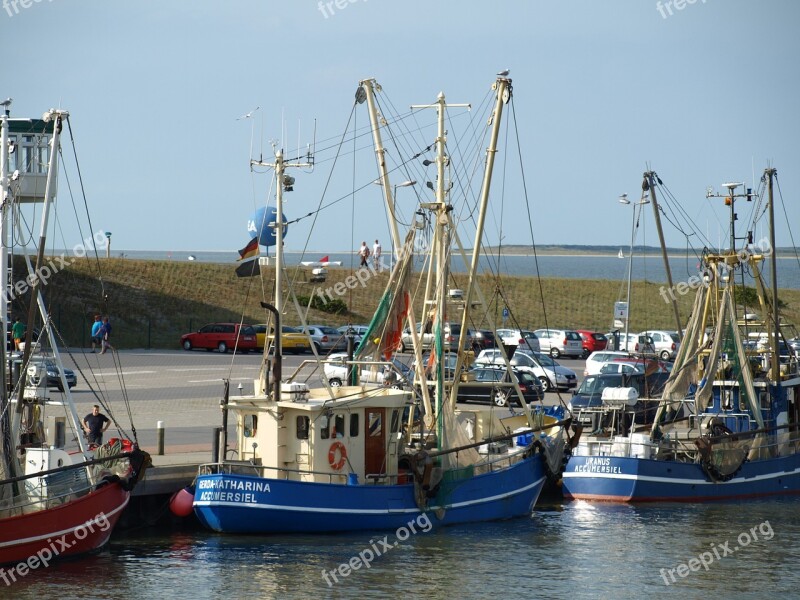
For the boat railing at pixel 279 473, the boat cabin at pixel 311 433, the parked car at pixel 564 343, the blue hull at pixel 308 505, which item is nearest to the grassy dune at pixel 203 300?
the parked car at pixel 564 343

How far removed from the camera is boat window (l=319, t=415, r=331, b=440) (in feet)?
81.2

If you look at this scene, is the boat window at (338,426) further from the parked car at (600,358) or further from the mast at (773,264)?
the parked car at (600,358)

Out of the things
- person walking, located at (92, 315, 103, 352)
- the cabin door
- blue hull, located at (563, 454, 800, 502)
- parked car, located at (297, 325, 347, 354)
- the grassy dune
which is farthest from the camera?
the grassy dune

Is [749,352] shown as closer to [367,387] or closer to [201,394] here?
[367,387]

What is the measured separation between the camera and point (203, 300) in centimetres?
6325

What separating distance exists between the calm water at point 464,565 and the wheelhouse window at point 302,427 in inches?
75.9

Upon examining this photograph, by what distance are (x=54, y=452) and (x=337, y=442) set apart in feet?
17.3

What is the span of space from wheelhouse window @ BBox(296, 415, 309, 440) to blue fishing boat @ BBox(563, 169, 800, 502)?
7.44 m

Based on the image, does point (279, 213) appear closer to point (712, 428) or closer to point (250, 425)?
point (250, 425)

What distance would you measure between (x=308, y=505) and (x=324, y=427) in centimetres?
156

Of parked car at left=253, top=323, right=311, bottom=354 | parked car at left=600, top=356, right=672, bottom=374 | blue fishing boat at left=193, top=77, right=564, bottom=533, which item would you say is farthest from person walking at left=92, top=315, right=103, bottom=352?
blue fishing boat at left=193, top=77, right=564, bottom=533

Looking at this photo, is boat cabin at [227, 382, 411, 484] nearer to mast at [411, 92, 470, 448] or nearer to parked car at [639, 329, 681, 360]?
mast at [411, 92, 470, 448]

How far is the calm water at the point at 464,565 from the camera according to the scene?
2119cm

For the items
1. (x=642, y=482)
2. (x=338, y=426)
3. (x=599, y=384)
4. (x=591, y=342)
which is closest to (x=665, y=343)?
(x=591, y=342)
